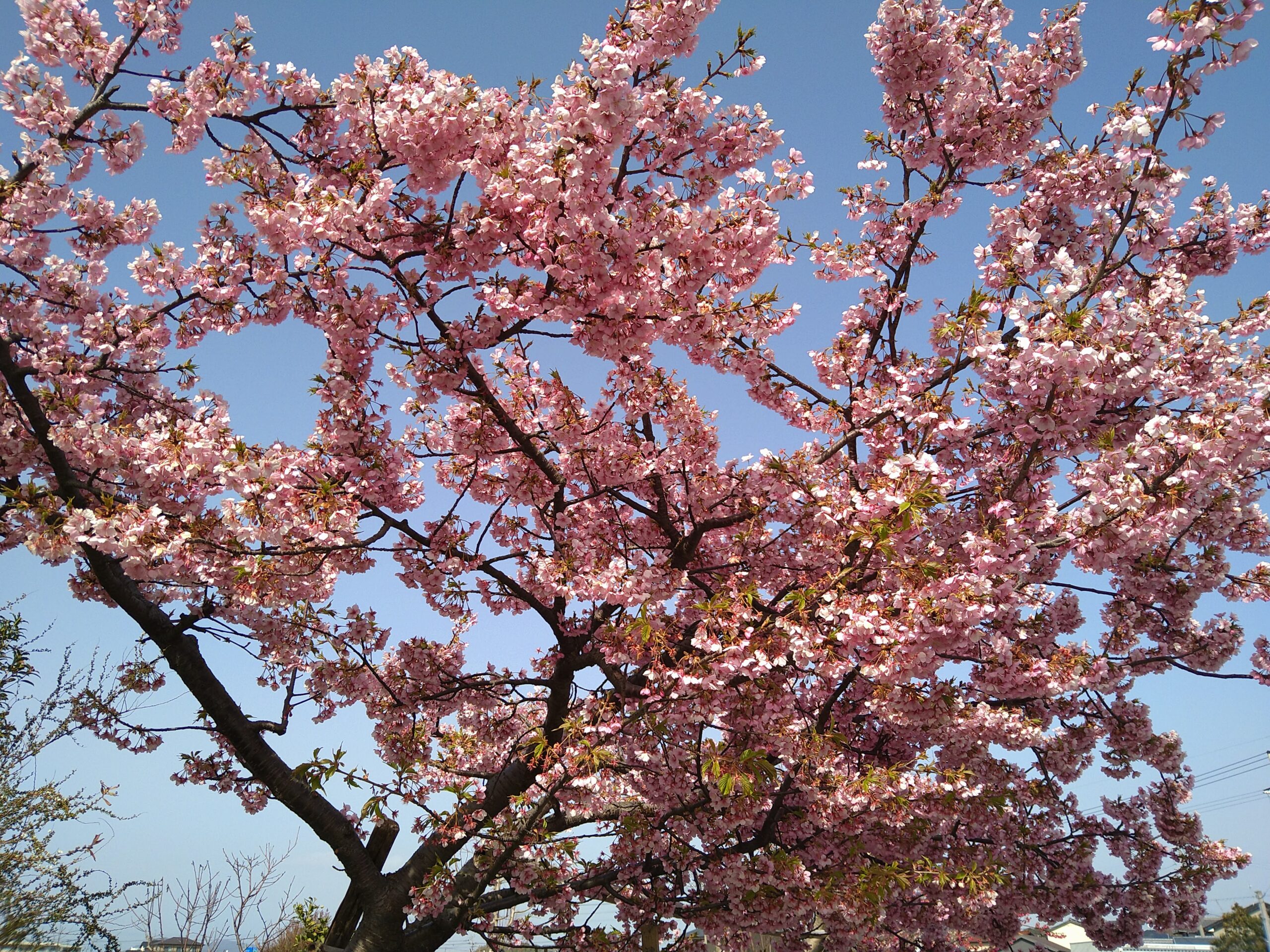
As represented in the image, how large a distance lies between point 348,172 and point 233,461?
1858 mm

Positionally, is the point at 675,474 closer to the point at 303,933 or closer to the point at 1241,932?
the point at 303,933

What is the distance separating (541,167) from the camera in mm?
3977

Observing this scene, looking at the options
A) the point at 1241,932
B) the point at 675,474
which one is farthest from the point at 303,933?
the point at 1241,932

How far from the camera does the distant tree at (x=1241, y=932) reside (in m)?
28.5

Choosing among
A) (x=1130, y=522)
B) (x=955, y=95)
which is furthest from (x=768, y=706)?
(x=955, y=95)

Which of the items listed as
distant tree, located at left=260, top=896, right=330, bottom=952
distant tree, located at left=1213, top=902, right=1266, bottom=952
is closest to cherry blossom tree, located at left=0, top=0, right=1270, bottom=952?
distant tree, located at left=260, top=896, right=330, bottom=952

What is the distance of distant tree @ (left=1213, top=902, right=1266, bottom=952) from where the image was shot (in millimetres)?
28469

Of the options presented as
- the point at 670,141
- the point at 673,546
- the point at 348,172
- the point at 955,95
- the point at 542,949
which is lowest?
the point at 542,949

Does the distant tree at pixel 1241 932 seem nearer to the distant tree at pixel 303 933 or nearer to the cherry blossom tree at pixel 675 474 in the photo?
the cherry blossom tree at pixel 675 474

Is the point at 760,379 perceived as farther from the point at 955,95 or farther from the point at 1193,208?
the point at 1193,208

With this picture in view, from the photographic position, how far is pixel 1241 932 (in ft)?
96.4

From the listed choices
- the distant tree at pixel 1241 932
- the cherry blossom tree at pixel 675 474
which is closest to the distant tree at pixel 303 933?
the cherry blossom tree at pixel 675 474

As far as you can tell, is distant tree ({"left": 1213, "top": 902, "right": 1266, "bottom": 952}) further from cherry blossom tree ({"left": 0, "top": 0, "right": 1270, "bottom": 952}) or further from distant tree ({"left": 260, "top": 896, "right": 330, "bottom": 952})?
distant tree ({"left": 260, "top": 896, "right": 330, "bottom": 952})

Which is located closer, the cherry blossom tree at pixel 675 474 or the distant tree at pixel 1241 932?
the cherry blossom tree at pixel 675 474
